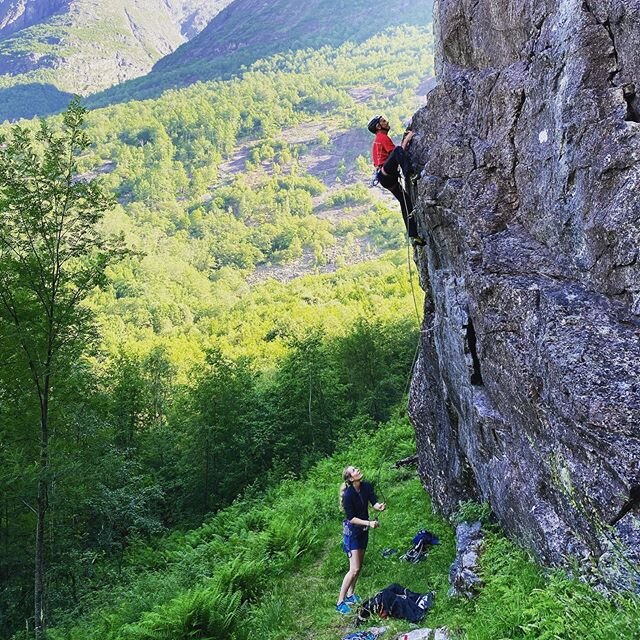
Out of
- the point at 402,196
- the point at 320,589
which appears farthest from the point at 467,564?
the point at 402,196

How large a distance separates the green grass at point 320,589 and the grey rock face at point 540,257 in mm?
740

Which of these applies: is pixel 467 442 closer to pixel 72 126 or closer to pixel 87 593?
pixel 72 126

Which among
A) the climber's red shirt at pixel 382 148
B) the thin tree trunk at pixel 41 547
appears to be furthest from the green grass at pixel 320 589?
the climber's red shirt at pixel 382 148

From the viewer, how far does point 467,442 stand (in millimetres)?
8984

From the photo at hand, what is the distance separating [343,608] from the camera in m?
7.79

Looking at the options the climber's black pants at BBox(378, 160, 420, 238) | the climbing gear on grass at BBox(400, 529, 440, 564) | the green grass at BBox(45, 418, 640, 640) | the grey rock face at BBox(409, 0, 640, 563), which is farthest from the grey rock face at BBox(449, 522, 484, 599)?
the climber's black pants at BBox(378, 160, 420, 238)

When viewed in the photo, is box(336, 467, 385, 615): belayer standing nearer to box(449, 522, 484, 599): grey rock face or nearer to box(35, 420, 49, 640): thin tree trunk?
box(449, 522, 484, 599): grey rock face

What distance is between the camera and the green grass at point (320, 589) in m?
4.81

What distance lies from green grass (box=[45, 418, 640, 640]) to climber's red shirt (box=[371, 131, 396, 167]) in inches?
261

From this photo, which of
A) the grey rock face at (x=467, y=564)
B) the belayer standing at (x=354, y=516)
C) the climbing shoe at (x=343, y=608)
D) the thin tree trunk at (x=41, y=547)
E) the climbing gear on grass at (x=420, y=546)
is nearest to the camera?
the grey rock face at (x=467, y=564)

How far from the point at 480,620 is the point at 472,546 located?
7.00 ft

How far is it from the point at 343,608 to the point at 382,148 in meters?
7.65

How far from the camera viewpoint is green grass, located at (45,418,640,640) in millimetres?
4812

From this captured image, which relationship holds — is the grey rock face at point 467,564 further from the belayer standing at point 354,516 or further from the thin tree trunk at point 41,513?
the thin tree trunk at point 41,513
